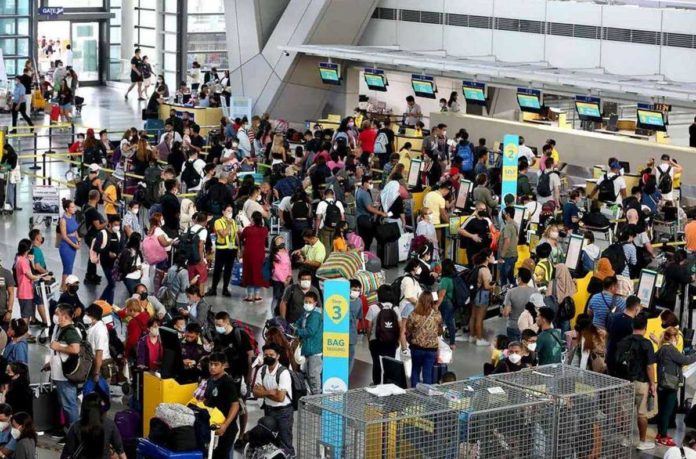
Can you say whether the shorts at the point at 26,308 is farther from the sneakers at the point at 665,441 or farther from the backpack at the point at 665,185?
the backpack at the point at 665,185

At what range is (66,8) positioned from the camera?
46.1m

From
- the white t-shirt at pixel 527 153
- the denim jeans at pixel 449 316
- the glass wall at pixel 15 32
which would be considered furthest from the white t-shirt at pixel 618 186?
the glass wall at pixel 15 32

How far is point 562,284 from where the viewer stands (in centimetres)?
Answer: 1831

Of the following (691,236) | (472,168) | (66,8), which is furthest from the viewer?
(66,8)

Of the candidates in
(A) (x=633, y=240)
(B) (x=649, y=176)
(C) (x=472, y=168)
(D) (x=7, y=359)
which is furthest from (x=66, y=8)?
(D) (x=7, y=359)

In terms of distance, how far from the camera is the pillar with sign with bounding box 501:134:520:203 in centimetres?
2281

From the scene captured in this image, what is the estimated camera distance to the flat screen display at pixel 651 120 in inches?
1102

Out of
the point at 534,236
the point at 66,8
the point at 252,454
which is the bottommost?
the point at 252,454

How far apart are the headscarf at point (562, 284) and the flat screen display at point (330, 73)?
16987mm

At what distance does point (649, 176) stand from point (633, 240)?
4.05 metres

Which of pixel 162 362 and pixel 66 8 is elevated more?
pixel 66 8

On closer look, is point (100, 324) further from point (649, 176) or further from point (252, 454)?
point (649, 176)

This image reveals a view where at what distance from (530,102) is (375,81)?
4.53 m

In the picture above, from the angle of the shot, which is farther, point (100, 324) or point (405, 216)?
point (405, 216)
